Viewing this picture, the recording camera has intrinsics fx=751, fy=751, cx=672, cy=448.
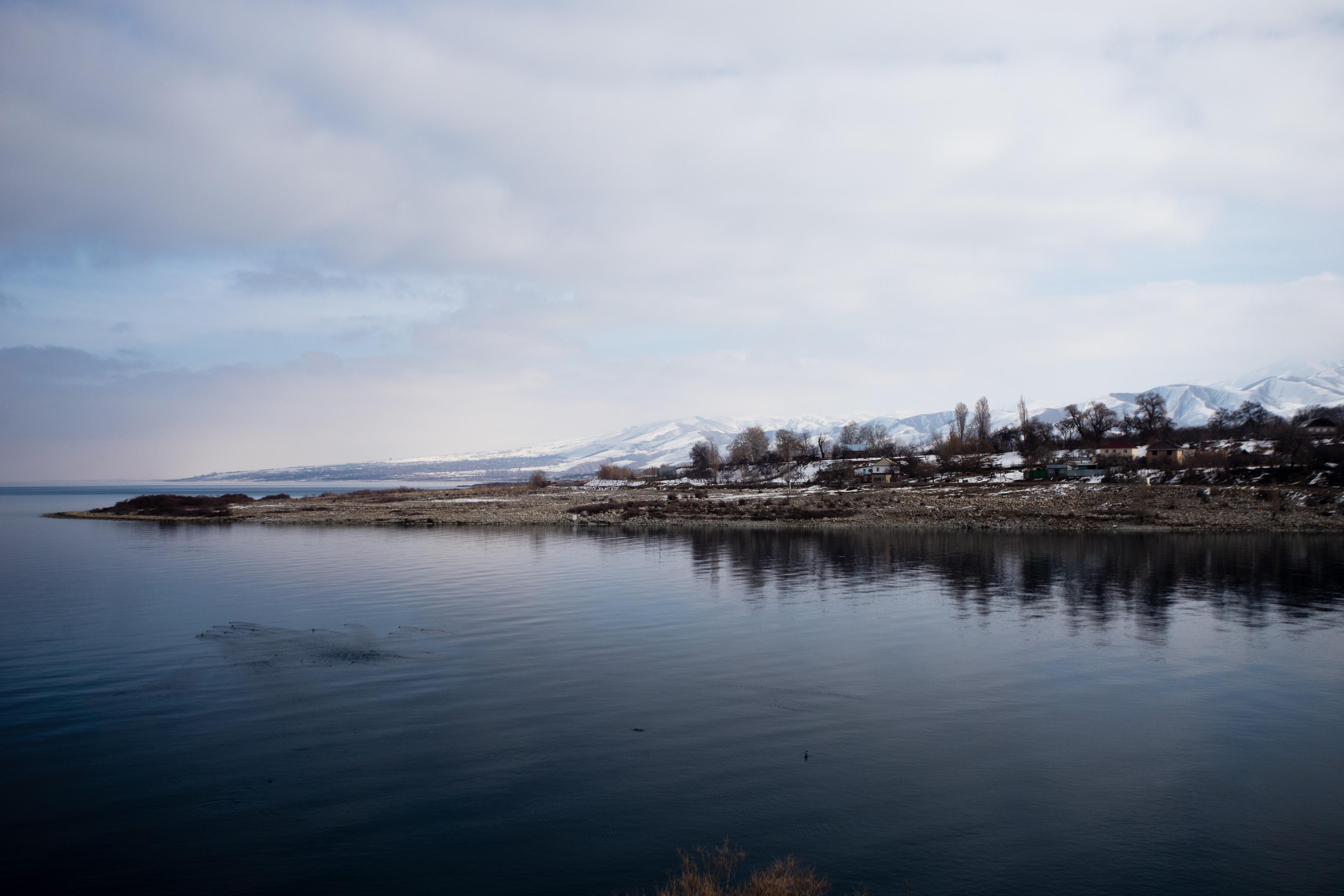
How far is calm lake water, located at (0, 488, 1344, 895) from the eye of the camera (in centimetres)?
1177

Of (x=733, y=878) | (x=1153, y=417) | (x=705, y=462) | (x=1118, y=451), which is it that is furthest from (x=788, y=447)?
(x=733, y=878)

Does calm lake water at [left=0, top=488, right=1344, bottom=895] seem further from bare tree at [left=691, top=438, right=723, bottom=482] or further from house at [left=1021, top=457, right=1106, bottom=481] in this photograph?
bare tree at [left=691, top=438, right=723, bottom=482]

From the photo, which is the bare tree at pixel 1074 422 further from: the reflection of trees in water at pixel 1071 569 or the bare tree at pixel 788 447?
the reflection of trees in water at pixel 1071 569

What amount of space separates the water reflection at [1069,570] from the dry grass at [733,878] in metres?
22.2

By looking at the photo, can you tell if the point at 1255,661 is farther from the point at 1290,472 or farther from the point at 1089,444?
the point at 1089,444

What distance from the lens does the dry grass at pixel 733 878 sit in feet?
32.7

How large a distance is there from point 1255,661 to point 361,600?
112 ft

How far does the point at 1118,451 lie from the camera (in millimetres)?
126500

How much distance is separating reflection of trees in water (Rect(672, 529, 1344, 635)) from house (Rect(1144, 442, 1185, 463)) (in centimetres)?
5401

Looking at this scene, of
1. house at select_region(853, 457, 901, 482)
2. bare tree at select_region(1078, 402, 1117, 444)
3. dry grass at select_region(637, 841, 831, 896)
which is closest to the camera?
dry grass at select_region(637, 841, 831, 896)

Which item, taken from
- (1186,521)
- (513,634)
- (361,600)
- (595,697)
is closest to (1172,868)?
(595,697)

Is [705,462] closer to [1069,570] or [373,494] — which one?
[373,494]

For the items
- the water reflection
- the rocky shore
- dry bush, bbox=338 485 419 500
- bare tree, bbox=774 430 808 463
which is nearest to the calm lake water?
the water reflection

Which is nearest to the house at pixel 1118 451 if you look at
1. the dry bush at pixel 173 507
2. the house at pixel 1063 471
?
the house at pixel 1063 471
